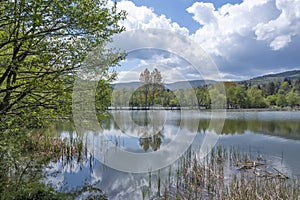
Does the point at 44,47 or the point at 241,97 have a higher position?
the point at 241,97

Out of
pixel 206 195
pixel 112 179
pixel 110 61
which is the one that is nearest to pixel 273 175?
pixel 206 195

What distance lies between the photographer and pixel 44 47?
456 cm

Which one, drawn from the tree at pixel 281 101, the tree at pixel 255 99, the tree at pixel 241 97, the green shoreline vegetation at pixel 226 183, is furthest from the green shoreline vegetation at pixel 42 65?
the tree at pixel 281 101

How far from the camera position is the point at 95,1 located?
522cm

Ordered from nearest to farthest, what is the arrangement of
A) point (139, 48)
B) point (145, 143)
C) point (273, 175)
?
1. point (139, 48)
2. point (273, 175)
3. point (145, 143)

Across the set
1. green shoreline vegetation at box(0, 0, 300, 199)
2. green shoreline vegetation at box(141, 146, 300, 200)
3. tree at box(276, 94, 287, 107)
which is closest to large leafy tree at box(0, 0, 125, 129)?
green shoreline vegetation at box(0, 0, 300, 199)

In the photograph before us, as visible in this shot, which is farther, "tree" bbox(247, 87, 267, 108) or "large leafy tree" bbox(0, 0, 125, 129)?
"tree" bbox(247, 87, 267, 108)

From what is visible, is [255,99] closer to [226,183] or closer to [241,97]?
[241,97]

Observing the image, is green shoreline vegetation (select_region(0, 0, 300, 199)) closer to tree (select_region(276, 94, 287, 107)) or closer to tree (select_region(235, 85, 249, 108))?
tree (select_region(235, 85, 249, 108))

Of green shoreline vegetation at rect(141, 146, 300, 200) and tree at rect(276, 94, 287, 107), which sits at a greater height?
tree at rect(276, 94, 287, 107)

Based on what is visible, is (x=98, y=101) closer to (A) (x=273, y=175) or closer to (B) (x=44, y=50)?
(B) (x=44, y=50)

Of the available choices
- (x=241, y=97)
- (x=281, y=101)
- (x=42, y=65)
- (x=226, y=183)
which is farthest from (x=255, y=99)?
(x=42, y=65)

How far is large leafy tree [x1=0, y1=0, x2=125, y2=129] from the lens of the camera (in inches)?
167

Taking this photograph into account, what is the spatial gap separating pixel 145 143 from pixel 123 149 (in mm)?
1708
